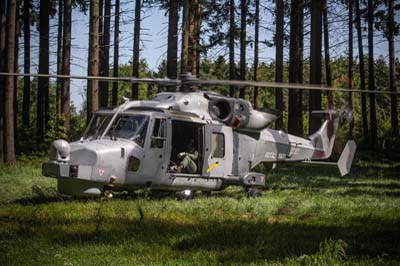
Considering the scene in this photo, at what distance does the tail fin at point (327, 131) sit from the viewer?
48.2ft

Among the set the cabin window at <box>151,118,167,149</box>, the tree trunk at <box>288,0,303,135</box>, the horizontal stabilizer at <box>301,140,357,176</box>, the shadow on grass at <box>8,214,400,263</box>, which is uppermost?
the tree trunk at <box>288,0,303,135</box>

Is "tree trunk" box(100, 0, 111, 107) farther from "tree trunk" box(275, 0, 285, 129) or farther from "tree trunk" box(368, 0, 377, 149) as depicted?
"tree trunk" box(368, 0, 377, 149)

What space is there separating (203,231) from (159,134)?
4507 mm

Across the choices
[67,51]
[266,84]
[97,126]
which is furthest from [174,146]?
[67,51]

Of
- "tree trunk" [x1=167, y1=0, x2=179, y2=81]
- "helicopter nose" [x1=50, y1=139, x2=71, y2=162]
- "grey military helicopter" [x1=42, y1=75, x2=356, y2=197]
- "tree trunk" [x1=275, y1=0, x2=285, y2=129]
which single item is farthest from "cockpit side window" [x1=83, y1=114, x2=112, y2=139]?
"tree trunk" [x1=275, y1=0, x2=285, y2=129]

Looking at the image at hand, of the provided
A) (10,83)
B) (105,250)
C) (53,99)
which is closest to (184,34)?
(10,83)

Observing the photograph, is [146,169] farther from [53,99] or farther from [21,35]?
[53,99]

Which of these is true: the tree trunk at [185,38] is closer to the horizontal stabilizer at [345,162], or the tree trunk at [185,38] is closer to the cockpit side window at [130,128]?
the horizontal stabilizer at [345,162]

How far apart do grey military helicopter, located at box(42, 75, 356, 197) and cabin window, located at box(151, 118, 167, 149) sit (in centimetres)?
1

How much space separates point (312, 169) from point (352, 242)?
14393 millimetres

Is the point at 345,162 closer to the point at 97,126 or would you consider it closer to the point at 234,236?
the point at 97,126

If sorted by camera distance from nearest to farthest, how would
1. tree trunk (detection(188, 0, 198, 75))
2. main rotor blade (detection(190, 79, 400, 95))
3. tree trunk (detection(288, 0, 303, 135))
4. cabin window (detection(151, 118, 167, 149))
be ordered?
main rotor blade (detection(190, 79, 400, 95)) < cabin window (detection(151, 118, 167, 149)) < tree trunk (detection(188, 0, 198, 75)) < tree trunk (detection(288, 0, 303, 135))

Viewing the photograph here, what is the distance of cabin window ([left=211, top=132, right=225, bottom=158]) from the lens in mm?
12016

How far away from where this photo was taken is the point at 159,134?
11.1 m
